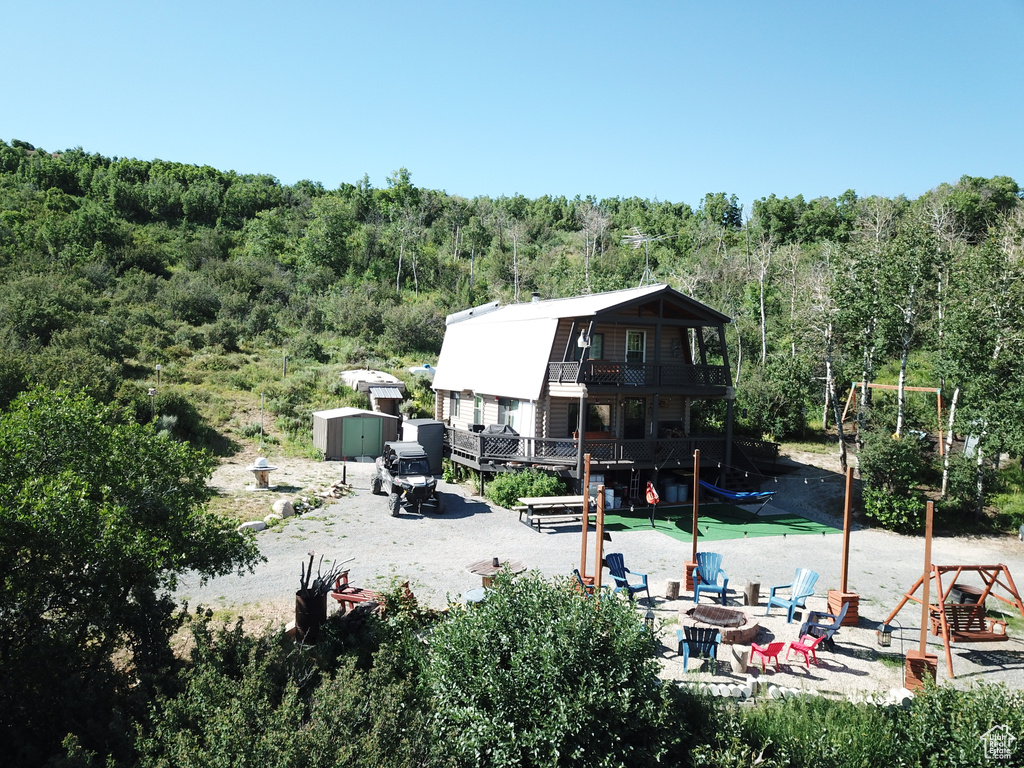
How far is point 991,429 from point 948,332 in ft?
10.8

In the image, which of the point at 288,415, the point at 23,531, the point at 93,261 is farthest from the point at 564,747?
the point at 93,261

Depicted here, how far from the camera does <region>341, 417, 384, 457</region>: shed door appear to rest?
27391 mm

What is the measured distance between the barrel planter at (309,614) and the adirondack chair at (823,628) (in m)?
7.67

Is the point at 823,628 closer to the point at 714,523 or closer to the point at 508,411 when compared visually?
the point at 714,523

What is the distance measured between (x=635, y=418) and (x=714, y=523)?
5.49 meters

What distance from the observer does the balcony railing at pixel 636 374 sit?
21250 millimetres

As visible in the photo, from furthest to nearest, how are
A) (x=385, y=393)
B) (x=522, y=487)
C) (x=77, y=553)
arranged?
1. (x=385, y=393)
2. (x=522, y=487)
3. (x=77, y=553)

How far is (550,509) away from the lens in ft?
64.4

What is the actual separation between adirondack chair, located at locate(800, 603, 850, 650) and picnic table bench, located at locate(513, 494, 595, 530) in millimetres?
8203

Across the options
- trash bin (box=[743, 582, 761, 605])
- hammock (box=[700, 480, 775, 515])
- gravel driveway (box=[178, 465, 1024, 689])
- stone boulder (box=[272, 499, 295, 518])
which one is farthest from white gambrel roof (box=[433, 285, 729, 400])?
trash bin (box=[743, 582, 761, 605])

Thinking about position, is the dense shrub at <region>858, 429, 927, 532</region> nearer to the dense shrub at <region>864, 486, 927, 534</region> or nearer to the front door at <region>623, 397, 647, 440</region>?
the dense shrub at <region>864, 486, 927, 534</region>

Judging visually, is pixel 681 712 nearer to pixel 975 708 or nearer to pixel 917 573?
pixel 975 708

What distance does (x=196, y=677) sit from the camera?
22.9 feet

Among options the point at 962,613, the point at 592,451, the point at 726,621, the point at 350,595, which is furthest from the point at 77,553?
the point at 592,451
